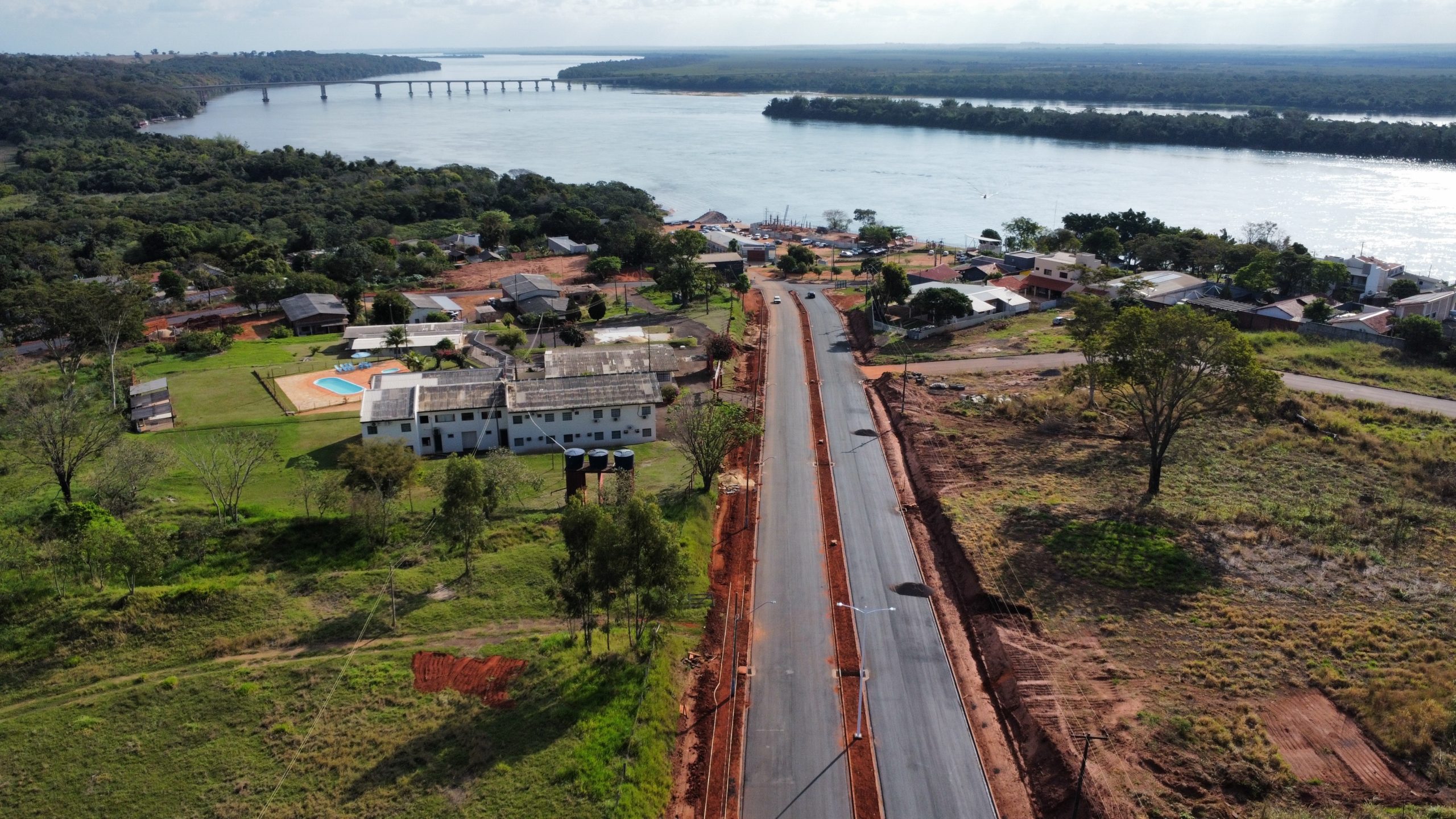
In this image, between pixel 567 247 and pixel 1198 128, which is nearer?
pixel 567 247

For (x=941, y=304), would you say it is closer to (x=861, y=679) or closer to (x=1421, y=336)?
(x=1421, y=336)

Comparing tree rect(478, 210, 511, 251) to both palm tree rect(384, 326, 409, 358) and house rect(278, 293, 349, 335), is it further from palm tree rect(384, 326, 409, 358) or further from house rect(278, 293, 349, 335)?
palm tree rect(384, 326, 409, 358)

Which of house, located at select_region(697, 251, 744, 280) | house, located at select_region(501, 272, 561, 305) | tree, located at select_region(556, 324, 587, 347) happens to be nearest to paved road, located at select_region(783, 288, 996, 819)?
tree, located at select_region(556, 324, 587, 347)

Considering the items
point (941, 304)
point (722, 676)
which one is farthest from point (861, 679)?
point (941, 304)

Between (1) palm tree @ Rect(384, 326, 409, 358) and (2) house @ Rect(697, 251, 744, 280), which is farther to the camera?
(2) house @ Rect(697, 251, 744, 280)

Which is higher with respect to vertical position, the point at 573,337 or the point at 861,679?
the point at 573,337
